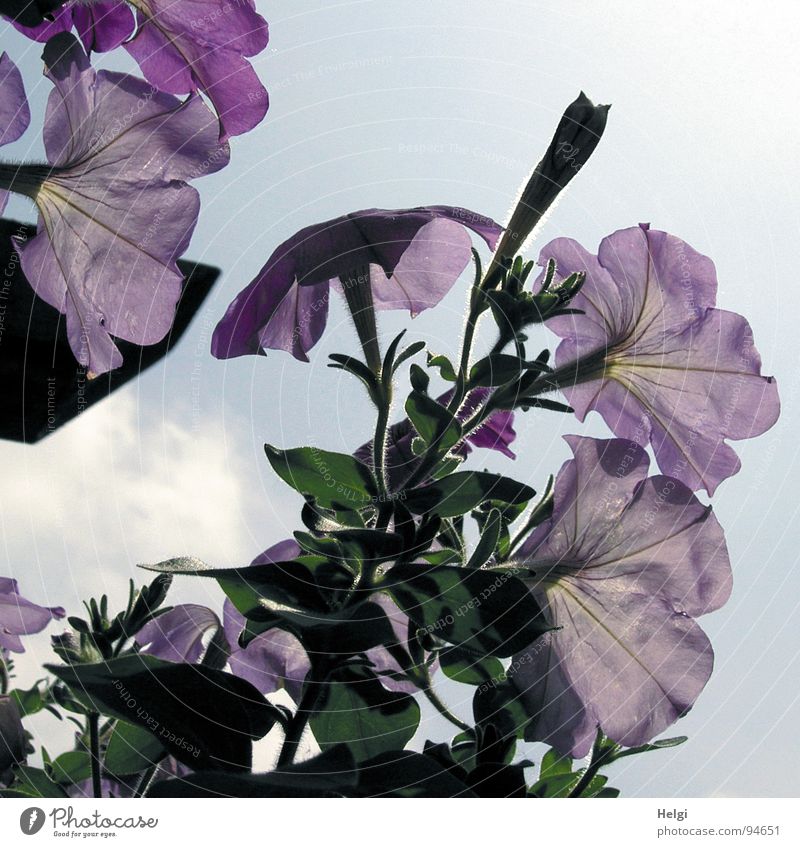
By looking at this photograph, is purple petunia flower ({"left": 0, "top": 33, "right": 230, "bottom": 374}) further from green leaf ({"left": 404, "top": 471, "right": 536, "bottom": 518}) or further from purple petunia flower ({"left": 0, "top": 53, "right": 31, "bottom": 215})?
green leaf ({"left": 404, "top": 471, "right": 536, "bottom": 518})

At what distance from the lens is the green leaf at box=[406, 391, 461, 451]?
568mm

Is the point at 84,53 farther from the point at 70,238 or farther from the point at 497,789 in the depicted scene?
the point at 497,789

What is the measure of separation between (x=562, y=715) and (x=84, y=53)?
1.98ft

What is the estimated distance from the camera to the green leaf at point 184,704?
540 mm

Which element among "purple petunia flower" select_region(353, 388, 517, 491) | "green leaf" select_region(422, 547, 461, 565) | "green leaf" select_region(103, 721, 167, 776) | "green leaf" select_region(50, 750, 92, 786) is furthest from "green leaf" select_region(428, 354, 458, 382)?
"green leaf" select_region(50, 750, 92, 786)

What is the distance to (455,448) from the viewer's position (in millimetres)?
654

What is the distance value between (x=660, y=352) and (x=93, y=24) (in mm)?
526

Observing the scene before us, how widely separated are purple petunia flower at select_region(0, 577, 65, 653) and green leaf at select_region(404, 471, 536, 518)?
0.40 metres

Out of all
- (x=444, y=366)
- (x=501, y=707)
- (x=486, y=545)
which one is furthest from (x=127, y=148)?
(x=501, y=707)

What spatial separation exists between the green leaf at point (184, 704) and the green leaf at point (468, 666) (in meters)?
0.13

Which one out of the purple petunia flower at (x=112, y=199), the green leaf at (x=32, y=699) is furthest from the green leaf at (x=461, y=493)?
the green leaf at (x=32, y=699)

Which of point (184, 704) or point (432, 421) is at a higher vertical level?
point (432, 421)

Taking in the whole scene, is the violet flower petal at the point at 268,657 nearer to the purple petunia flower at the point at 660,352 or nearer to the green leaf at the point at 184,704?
the green leaf at the point at 184,704

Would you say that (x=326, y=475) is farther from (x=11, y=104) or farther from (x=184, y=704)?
(x=11, y=104)
